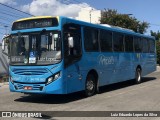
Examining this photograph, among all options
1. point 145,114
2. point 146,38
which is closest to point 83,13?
point 146,38

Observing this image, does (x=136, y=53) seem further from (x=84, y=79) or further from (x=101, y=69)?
(x=84, y=79)

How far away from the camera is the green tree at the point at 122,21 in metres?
51.7

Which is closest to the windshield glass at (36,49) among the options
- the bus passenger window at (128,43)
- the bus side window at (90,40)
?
the bus side window at (90,40)

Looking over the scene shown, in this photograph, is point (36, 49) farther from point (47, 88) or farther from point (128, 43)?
point (128, 43)

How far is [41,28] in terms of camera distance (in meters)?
12.5

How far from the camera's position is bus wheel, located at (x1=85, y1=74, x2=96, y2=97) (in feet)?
46.2

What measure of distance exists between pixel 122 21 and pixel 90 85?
38498mm

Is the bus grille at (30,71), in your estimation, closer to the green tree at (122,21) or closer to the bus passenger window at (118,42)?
the bus passenger window at (118,42)

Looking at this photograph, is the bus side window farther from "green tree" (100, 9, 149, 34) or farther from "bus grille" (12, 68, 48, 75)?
"green tree" (100, 9, 149, 34)

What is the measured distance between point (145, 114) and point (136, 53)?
10.8 meters

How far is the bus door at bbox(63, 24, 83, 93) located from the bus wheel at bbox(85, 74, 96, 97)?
0.75 metres

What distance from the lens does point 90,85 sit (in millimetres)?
14383

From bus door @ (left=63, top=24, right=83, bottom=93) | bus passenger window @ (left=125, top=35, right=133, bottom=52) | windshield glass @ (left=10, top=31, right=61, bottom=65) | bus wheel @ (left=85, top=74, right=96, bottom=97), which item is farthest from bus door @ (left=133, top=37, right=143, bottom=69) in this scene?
windshield glass @ (left=10, top=31, right=61, bottom=65)

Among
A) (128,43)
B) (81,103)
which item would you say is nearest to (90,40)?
(81,103)
